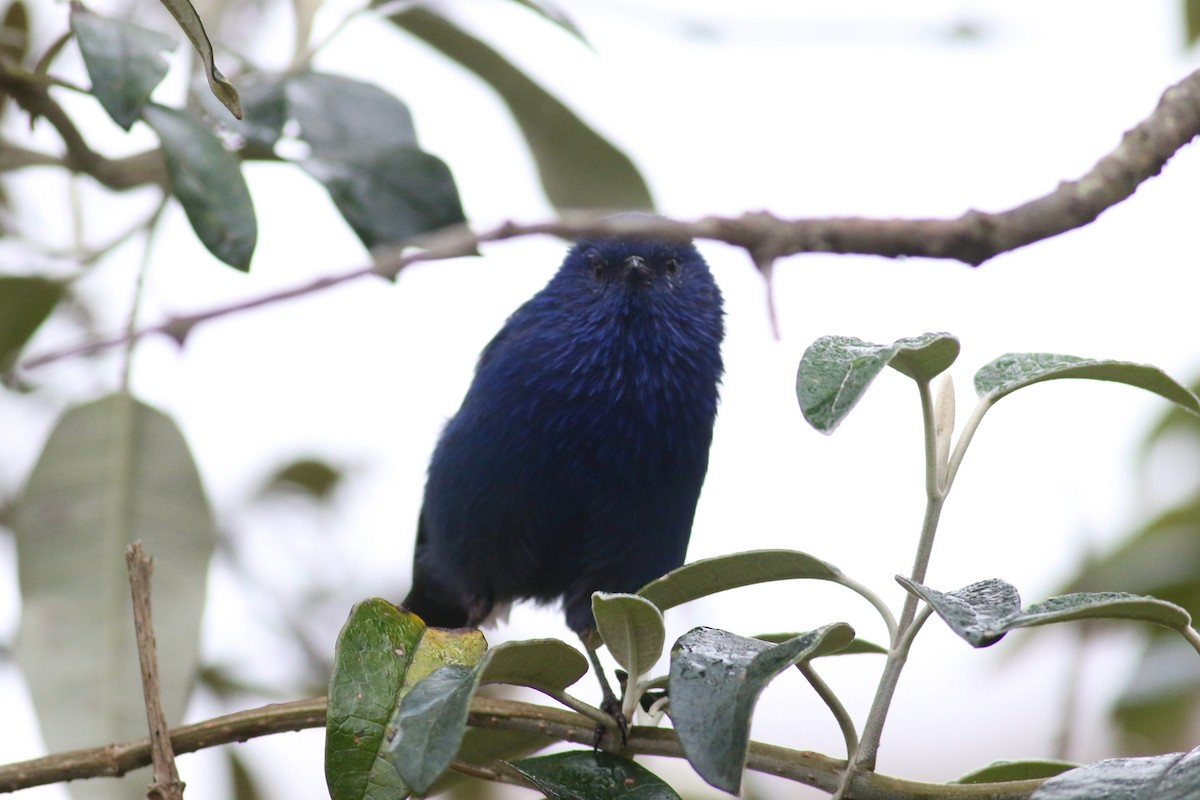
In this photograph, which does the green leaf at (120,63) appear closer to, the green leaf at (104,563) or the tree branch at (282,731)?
the green leaf at (104,563)

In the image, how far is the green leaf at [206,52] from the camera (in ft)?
5.65

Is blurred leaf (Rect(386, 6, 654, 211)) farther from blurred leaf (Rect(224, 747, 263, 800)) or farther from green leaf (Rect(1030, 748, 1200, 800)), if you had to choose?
green leaf (Rect(1030, 748, 1200, 800))

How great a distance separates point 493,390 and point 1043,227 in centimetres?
180

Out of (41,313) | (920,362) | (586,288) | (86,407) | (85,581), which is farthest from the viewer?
(586,288)

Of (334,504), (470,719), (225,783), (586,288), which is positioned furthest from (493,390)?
(470,719)

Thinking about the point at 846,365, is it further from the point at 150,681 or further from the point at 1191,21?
the point at 1191,21

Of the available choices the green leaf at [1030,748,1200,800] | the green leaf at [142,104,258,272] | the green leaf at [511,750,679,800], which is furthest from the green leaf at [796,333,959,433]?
the green leaf at [142,104,258,272]

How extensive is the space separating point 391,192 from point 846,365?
1.40 m

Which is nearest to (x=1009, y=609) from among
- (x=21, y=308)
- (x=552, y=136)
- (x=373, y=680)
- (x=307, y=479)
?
(x=373, y=680)

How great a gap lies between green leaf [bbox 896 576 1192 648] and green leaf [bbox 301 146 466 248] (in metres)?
1.47

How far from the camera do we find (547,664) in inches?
66.6

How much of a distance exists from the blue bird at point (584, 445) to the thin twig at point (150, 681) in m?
1.48

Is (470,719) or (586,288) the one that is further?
(586,288)

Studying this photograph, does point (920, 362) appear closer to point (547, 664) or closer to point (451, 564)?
point (547, 664)
